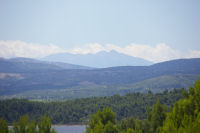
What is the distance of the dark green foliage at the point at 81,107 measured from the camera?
500 feet

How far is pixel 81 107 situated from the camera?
166 m

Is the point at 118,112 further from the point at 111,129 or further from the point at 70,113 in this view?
the point at 111,129

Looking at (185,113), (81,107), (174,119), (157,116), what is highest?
(185,113)

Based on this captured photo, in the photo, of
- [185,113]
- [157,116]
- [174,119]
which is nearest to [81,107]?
[157,116]

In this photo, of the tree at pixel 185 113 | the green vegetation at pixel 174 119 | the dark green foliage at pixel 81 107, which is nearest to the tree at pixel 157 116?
the green vegetation at pixel 174 119

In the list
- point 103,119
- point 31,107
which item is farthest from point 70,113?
point 103,119

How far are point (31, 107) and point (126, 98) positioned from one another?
52.2m

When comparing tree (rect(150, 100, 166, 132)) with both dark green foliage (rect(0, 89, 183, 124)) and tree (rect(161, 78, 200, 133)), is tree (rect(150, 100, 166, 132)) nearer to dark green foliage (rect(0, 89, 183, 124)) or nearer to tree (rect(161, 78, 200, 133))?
tree (rect(161, 78, 200, 133))

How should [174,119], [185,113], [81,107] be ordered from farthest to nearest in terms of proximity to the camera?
1. [81,107]
2. [185,113]
3. [174,119]

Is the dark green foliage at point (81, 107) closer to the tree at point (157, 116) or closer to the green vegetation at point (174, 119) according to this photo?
the tree at point (157, 116)

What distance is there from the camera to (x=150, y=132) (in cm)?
6700

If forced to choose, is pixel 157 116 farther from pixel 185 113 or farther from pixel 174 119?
pixel 174 119

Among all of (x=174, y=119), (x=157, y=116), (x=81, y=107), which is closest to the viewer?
(x=174, y=119)

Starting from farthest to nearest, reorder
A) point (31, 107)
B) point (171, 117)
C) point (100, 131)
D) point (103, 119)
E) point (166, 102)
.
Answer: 1. point (31, 107)
2. point (166, 102)
3. point (103, 119)
4. point (100, 131)
5. point (171, 117)
